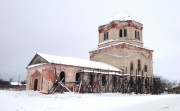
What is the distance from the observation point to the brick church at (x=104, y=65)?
78.6 ft

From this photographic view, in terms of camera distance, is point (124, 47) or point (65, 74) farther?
point (124, 47)

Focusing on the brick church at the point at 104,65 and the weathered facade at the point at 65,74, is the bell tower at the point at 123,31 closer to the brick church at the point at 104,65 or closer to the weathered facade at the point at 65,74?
the brick church at the point at 104,65

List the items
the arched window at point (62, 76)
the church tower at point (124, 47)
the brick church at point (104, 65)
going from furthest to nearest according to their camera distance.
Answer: the church tower at point (124, 47) → the arched window at point (62, 76) → the brick church at point (104, 65)

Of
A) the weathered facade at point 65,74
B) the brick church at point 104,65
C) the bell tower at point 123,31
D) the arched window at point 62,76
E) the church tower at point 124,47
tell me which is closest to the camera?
the weathered facade at point 65,74

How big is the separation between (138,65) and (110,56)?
150 inches

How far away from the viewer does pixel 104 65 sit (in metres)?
28.6

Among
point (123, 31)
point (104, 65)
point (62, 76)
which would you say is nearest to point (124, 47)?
point (123, 31)

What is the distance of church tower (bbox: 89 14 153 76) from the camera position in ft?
95.6

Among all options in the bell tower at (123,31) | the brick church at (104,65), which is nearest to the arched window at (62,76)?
the brick church at (104,65)

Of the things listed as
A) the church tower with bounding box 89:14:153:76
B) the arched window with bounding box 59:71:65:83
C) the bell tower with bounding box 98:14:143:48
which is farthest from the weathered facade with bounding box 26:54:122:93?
the bell tower with bounding box 98:14:143:48

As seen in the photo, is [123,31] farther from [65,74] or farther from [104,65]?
[65,74]

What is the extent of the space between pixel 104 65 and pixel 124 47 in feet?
10.9

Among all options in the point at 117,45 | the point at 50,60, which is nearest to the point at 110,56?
the point at 117,45

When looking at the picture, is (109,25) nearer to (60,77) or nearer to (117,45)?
(117,45)
